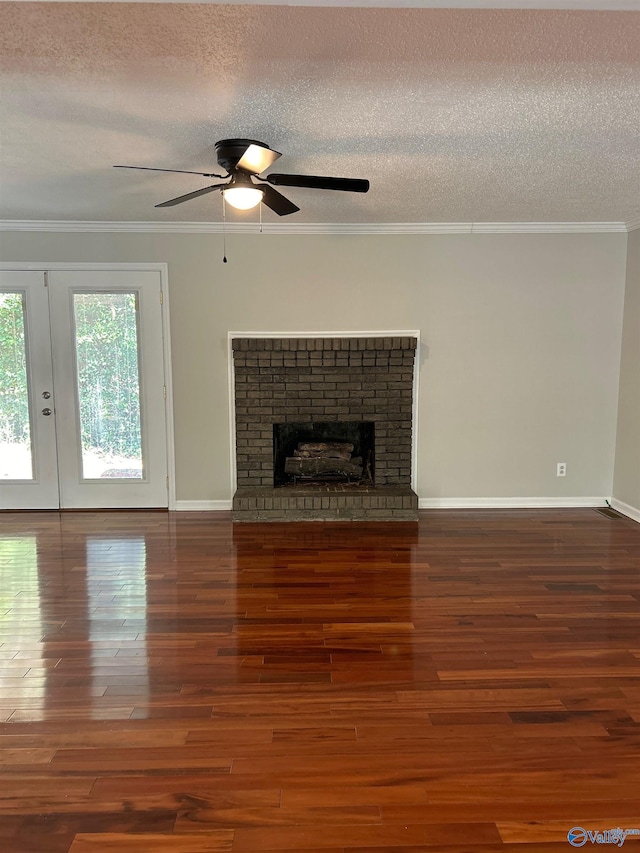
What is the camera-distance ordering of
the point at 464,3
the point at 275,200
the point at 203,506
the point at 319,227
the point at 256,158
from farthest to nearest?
the point at 203,506
the point at 319,227
the point at 275,200
the point at 256,158
the point at 464,3

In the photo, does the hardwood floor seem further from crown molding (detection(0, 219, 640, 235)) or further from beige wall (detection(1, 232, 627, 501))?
crown molding (detection(0, 219, 640, 235))

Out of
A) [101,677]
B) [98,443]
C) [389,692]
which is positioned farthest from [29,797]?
[98,443]

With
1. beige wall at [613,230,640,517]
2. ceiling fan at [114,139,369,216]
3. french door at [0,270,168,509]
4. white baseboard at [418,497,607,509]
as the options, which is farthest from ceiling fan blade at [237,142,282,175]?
beige wall at [613,230,640,517]

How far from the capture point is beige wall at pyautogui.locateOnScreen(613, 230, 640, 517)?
446 cm

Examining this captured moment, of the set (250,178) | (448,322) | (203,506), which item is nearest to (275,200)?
(250,178)

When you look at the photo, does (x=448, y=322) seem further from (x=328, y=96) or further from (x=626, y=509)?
(x=328, y=96)

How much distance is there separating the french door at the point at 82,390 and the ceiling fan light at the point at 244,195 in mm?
2067

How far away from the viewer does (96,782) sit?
178cm

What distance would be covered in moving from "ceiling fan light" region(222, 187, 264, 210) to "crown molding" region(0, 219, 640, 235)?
1.79 m

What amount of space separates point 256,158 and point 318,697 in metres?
2.30

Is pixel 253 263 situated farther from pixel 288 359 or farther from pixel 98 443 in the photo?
pixel 98 443

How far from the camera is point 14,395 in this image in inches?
182

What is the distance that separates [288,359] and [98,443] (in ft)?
5.84

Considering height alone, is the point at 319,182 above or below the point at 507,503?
above
